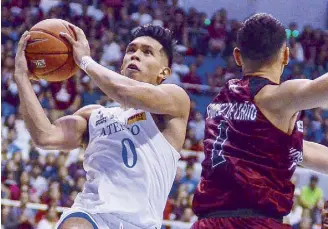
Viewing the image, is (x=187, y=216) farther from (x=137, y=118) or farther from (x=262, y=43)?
(x=262, y=43)

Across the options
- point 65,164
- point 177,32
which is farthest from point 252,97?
point 177,32

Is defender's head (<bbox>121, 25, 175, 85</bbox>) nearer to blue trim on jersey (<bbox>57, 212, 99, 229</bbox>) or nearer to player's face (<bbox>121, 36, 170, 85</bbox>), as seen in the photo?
player's face (<bbox>121, 36, 170, 85</bbox>)

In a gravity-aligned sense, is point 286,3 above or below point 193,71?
above

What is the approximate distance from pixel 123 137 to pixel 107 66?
824cm

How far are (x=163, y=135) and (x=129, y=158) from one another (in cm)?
25

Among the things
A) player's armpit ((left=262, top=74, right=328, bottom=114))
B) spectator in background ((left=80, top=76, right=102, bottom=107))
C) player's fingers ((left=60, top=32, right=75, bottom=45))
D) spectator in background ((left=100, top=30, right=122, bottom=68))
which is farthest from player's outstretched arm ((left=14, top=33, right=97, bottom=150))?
spectator in background ((left=100, top=30, right=122, bottom=68))

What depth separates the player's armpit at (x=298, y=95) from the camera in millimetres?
2744

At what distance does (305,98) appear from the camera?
2793mm

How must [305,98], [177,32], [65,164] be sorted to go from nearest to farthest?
[305,98]
[65,164]
[177,32]

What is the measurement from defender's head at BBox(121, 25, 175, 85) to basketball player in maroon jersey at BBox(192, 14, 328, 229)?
49.7 inches

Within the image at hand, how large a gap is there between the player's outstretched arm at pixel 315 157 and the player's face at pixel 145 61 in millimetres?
1205

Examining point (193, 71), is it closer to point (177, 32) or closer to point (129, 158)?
point (177, 32)

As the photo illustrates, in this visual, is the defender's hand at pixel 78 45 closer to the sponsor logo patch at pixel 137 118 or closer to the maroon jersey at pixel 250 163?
the sponsor logo patch at pixel 137 118

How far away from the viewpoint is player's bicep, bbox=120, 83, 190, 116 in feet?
12.5
